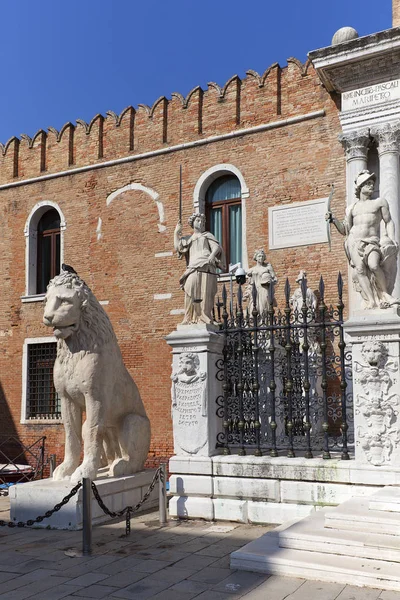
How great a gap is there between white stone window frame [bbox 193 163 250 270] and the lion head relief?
6385 millimetres

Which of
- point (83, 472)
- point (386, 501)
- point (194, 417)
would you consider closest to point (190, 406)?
point (194, 417)

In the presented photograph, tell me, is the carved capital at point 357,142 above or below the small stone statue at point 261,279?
above

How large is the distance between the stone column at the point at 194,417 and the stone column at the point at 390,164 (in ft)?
18.2

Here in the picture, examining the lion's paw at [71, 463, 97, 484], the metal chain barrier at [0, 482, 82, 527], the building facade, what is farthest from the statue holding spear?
the building facade

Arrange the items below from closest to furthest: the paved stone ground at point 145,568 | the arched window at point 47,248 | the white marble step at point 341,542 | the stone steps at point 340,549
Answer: the paved stone ground at point 145,568 < the stone steps at point 340,549 < the white marble step at point 341,542 < the arched window at point 47,248

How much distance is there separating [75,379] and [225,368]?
1798 mm

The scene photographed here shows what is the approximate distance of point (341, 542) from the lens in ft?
17.5

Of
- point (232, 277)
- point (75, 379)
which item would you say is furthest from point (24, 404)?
point (75, 379)

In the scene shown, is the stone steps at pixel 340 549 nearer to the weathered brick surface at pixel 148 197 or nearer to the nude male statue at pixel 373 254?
the nude male statue at pixel 373 254

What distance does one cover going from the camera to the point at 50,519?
7438 mm

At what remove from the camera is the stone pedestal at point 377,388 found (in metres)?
6.68

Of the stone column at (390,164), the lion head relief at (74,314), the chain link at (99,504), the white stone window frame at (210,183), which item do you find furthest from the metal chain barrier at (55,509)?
the white stone window frame at (210,183)

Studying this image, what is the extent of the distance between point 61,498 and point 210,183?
928cm

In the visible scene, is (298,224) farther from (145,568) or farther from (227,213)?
(145,568)
